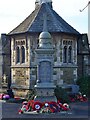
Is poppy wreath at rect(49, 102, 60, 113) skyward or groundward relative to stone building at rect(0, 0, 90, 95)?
groundward

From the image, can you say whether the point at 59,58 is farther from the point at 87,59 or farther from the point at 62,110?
the point at 62,110

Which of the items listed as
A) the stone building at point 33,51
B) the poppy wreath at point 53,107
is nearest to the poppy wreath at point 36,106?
the poppy wreath at point 53,107

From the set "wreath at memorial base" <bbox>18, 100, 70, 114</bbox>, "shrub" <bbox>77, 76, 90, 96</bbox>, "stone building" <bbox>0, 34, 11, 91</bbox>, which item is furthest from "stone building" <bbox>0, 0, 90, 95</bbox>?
"wreath at memorial base" <bbox>18, 100, 70, 114</bbox>

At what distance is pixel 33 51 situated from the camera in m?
28.9

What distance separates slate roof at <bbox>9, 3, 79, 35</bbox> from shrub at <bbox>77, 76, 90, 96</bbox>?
4.23 meters

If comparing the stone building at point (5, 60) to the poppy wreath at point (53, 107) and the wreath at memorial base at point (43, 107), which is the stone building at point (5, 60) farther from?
the poppy wreath at point (53, 107)

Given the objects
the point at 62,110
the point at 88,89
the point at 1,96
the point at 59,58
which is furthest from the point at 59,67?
the point at 62,110

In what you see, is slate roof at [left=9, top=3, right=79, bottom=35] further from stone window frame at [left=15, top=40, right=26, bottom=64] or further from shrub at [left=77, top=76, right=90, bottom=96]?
shrub at [left=77, top=76, right=90, bottom=96]

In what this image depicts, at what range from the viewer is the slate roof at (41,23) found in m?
29.4

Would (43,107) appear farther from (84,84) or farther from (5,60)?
(5,60)

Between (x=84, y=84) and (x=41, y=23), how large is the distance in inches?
252

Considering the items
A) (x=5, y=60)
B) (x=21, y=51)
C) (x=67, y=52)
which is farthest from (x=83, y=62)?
(x=5, y=60)

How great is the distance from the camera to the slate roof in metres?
29.4

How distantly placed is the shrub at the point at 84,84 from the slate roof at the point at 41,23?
13.9 feet
